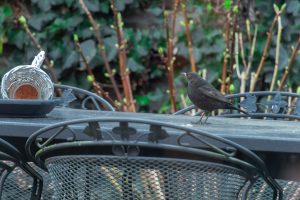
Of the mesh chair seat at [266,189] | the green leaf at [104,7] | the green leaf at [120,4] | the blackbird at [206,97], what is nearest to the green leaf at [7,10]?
the green leaf at [104,7]

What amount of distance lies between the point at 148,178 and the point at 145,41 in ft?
11.0

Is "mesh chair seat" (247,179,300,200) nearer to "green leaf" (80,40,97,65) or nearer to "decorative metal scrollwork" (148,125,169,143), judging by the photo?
"decorative metal scrollwork" (148,125,169,143)

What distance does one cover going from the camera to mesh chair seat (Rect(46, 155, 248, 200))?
1.88 metres

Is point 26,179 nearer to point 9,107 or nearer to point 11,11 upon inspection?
point 9,107

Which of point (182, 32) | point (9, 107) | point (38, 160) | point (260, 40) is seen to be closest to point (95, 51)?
point (182, 32)

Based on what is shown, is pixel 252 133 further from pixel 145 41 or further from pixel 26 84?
pixel 145 41

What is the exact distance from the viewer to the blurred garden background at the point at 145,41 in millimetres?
5020

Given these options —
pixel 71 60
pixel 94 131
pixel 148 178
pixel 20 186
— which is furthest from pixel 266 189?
pixel 71 60

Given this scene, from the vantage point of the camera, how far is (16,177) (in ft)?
7.50

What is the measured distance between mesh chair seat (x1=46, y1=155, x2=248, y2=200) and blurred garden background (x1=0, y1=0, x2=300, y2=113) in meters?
3.03

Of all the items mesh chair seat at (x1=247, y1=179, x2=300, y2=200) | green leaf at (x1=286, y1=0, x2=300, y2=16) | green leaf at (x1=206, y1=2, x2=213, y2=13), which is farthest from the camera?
green leaf at (x1=206, y1=2, x2=213, y2=13)

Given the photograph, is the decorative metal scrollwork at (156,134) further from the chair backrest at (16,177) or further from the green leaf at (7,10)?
the green leaf at (7,10)

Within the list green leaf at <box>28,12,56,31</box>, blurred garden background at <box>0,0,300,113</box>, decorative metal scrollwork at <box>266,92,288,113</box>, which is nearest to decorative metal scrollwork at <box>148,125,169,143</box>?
decorative metal scrollwork at <box>266,92,288,113</box>

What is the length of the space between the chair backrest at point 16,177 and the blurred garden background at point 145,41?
267cm
